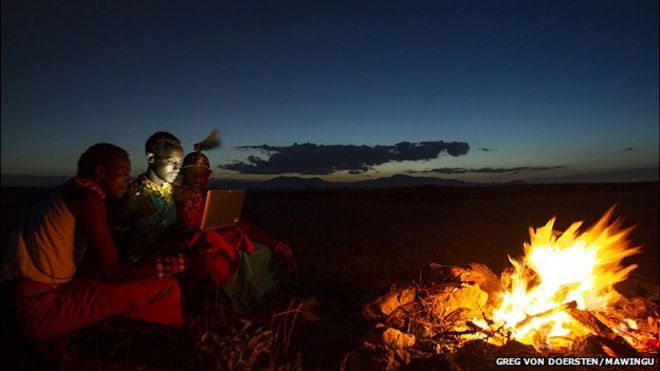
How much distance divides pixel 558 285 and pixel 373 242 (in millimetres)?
5112

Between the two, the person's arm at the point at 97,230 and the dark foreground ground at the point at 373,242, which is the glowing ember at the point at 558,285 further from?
the person's arm at the point at 97,230

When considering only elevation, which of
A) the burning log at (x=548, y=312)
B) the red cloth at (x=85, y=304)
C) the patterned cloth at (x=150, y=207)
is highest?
the patterned cloth at (x=150, y=207)

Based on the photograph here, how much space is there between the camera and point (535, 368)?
299cm

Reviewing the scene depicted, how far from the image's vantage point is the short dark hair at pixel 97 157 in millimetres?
2906

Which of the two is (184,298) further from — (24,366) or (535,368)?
(535,368)

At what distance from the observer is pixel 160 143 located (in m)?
4.77

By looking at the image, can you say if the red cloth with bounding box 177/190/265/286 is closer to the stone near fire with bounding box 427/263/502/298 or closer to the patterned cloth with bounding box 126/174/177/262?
the patterned cloth with bounding box 126/174/177/262

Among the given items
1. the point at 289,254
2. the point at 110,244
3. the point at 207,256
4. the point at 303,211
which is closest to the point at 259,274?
the point at 289,254

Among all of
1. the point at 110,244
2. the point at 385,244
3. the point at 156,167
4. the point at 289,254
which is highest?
the point at 156,167

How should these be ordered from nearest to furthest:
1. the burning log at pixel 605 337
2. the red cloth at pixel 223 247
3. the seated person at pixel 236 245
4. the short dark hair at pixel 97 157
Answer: the short dark hair at pixel 97 157
the burning log at pixel 605 337
the red cloth at pixel 223 247
the seated person at pixel 236 245

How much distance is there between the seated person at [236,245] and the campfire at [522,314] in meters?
1.14

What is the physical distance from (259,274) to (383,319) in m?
1.37

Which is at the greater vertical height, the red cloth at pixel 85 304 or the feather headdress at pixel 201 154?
the feather headdress at pixel 201 154

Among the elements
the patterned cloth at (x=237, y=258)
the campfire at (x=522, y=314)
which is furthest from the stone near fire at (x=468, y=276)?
the patterned cloth at (x=237, y=258)
